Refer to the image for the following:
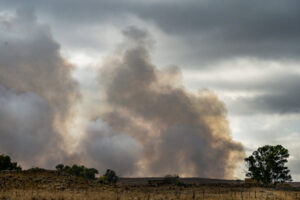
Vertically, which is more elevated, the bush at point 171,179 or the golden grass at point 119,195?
the bush at point 171,179

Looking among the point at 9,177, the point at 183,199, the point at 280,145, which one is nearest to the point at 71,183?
the point at 9,177

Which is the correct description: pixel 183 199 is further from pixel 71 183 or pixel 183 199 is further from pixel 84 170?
pixel 84 170

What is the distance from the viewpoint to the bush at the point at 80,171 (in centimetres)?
13288

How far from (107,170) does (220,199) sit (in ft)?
259

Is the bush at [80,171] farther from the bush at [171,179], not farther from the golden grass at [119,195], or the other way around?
the golden grass at [119,195]

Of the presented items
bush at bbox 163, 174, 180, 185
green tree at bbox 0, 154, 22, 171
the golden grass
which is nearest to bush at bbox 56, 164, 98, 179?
green tree at bbox 0, 154, 22, 171

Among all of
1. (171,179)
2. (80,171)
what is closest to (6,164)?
(80,171)

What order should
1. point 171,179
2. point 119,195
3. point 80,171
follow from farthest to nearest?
point 80,171 → point 171,179 → point 119,195

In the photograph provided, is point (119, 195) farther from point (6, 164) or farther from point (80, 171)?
point (80, 171)

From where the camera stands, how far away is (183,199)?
55.7 metres

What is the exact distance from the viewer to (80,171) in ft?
449

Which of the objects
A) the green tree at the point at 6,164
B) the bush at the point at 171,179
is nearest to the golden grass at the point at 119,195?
the bush at the point at 171,179

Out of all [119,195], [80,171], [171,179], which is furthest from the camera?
[80,171]

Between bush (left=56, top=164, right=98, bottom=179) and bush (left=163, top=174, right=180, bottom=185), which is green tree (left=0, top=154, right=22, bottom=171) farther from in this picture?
bush (left=163, top=174, right=180, bottom=185)
